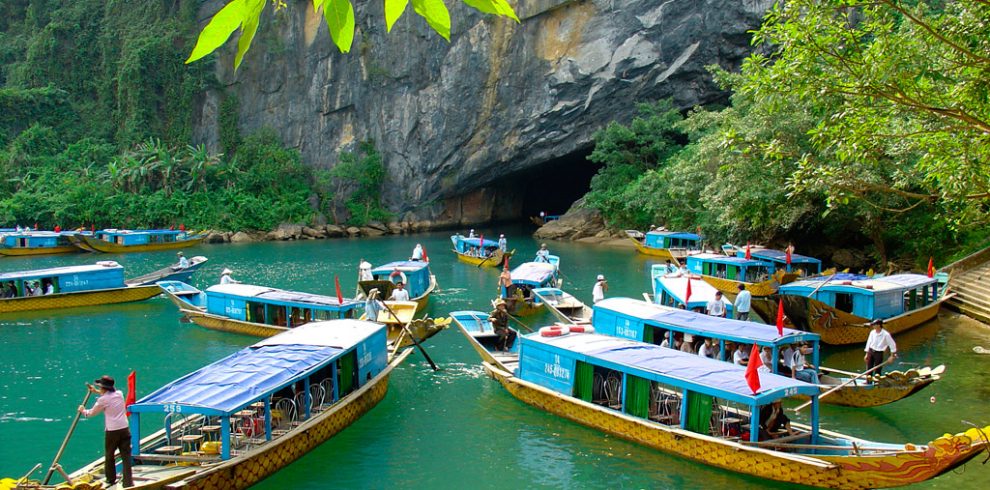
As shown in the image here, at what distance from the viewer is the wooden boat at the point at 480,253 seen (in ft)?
113

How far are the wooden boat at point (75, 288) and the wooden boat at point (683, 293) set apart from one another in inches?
667

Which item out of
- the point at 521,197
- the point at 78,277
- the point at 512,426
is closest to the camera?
the point at 512,426

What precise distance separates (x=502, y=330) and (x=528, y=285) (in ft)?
22.2

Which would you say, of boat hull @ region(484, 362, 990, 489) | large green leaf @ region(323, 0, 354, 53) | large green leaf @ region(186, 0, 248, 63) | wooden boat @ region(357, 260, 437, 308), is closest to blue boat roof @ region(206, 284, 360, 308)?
wooden boat @ region(357, 260, 437, 308)

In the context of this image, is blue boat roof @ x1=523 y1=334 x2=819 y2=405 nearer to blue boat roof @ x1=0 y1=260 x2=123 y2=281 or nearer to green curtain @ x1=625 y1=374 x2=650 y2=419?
green curtain @ x1=625 y1=374 x2=650 y2=419

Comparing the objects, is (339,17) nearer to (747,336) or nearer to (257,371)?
(257,371)

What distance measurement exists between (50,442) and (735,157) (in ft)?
71.5

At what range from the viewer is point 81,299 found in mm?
25562

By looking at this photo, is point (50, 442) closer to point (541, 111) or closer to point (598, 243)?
point (598, 243)

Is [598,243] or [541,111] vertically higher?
[541,111]

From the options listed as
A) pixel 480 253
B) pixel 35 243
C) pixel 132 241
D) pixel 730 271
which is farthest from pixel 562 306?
pixel 35 243

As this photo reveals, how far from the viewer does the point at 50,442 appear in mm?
13438

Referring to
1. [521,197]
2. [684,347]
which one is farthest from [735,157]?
[521,197]

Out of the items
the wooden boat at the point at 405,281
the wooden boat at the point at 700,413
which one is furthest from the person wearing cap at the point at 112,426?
the wooden boat at the point at 405,281
